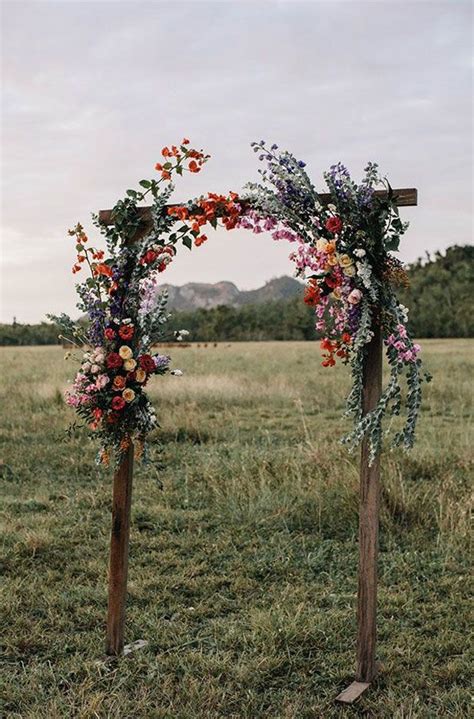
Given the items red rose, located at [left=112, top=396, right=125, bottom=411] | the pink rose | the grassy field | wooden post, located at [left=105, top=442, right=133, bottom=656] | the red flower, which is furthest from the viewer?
wooden post, located at [left=105, top=442, right=133, bottom=656]

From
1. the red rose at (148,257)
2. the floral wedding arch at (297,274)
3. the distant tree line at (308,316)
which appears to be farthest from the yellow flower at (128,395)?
the distant tree line at (308,316)

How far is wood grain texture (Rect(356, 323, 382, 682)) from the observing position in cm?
475

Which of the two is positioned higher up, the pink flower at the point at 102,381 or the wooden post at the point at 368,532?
the pink flower at the point at 102,381

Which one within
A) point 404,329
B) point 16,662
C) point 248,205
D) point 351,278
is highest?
point 248,205

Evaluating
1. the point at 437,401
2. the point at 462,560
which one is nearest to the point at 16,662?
the point at 462,560

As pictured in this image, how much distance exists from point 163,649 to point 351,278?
2.65m

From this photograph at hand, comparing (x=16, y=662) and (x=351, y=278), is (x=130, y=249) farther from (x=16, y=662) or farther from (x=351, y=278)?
(x=16, y=662)

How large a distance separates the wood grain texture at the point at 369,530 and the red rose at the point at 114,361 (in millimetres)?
1470

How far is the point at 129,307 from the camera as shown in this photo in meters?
5.16

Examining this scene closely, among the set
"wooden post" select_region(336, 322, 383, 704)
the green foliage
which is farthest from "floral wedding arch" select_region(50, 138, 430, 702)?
the green foliage

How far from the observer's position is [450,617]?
18.8 ft

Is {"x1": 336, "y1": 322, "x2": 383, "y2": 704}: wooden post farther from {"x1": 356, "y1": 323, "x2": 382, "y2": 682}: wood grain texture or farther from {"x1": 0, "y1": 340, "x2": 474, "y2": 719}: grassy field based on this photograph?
{"x1": 0, "y1": 340, "x2": 474, "y2": 719}: grassy field

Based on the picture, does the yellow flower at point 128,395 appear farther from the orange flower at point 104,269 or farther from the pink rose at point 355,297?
the pink rose at point 355,297

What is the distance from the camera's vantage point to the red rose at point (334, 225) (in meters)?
4.62
